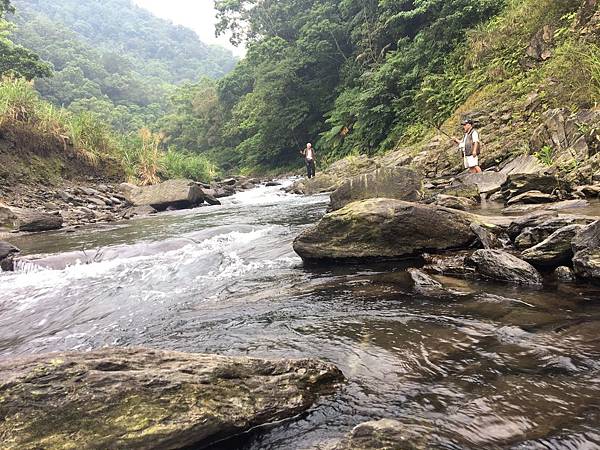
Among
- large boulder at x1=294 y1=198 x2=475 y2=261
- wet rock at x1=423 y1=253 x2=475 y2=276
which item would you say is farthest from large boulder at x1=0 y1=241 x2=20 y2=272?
wet rock at x1=423 y1=253 x2=475 y2=276

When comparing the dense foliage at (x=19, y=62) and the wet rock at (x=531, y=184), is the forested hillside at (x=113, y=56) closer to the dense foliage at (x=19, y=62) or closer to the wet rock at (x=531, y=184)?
the dense foliage at (x=19, y=62)

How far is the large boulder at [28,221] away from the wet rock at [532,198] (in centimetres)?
1095

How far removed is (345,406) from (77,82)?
63.6 m

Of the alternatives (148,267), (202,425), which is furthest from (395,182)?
(202,425)

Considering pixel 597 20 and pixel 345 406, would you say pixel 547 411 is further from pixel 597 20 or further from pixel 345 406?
pixel 597 20

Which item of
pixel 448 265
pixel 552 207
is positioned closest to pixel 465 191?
pixel 552 207

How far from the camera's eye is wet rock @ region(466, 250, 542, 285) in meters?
4.17

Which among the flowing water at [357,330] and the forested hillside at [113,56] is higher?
the forested hillside at [113,56]

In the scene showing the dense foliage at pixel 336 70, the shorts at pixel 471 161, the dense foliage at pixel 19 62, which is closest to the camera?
the shorts at pixel 471 161

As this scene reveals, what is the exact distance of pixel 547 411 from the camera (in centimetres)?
222

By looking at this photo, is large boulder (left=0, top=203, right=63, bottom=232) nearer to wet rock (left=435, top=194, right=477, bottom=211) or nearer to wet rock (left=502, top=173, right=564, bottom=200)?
wet rock (left=435, top=194, right=477, bottom=211)

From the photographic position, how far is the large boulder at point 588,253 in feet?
12.5

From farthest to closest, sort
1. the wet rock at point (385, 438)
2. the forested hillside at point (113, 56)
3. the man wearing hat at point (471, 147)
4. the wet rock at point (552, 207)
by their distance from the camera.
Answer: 1. the forested hillside at point (113, 56)
2. the man wearing hat at point (471, 147)
3. the wet rock at point (552, 207)
4. the wet rock at point (385, 438)

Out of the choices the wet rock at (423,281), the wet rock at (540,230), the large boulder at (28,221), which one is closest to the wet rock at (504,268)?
the wet rock at (423,281)
